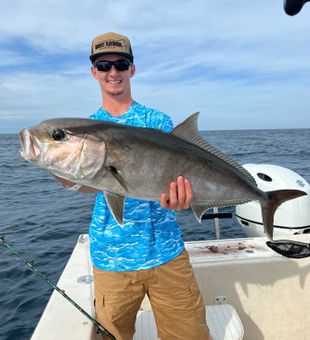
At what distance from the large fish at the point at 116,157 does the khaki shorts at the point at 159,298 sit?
2.35 feet

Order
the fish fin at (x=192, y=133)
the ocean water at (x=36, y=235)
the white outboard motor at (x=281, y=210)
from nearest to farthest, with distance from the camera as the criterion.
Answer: the fish fin at (x=192, y=133)
the white outboard motor at (x=281, y=210)
the ocean water at (x=36, y=235)

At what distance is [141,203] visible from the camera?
3129 mm

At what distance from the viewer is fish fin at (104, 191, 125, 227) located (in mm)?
2684

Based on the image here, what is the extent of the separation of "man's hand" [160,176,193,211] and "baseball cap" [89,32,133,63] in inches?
50.9

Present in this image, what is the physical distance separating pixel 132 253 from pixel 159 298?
505mm

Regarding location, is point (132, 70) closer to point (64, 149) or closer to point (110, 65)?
point (110, 65)

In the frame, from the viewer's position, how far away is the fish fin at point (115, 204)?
106 inches

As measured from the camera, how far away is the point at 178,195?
2.71m

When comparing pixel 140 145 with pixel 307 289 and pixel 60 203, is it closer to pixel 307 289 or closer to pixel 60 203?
pixel 307 289

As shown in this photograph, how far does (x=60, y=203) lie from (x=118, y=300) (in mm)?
13106

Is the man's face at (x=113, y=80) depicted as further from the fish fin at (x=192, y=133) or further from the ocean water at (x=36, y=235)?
the ocean water at (x=36, y=235)

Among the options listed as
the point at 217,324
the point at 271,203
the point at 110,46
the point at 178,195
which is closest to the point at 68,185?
the point at 178,195

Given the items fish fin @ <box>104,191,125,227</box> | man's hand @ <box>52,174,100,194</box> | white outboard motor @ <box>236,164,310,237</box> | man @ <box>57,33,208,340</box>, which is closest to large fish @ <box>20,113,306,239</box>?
fish fin @ <box>104,191,125,227</box>

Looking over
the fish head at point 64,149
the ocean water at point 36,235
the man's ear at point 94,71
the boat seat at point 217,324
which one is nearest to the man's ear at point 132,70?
the man's ear at point 94,71
